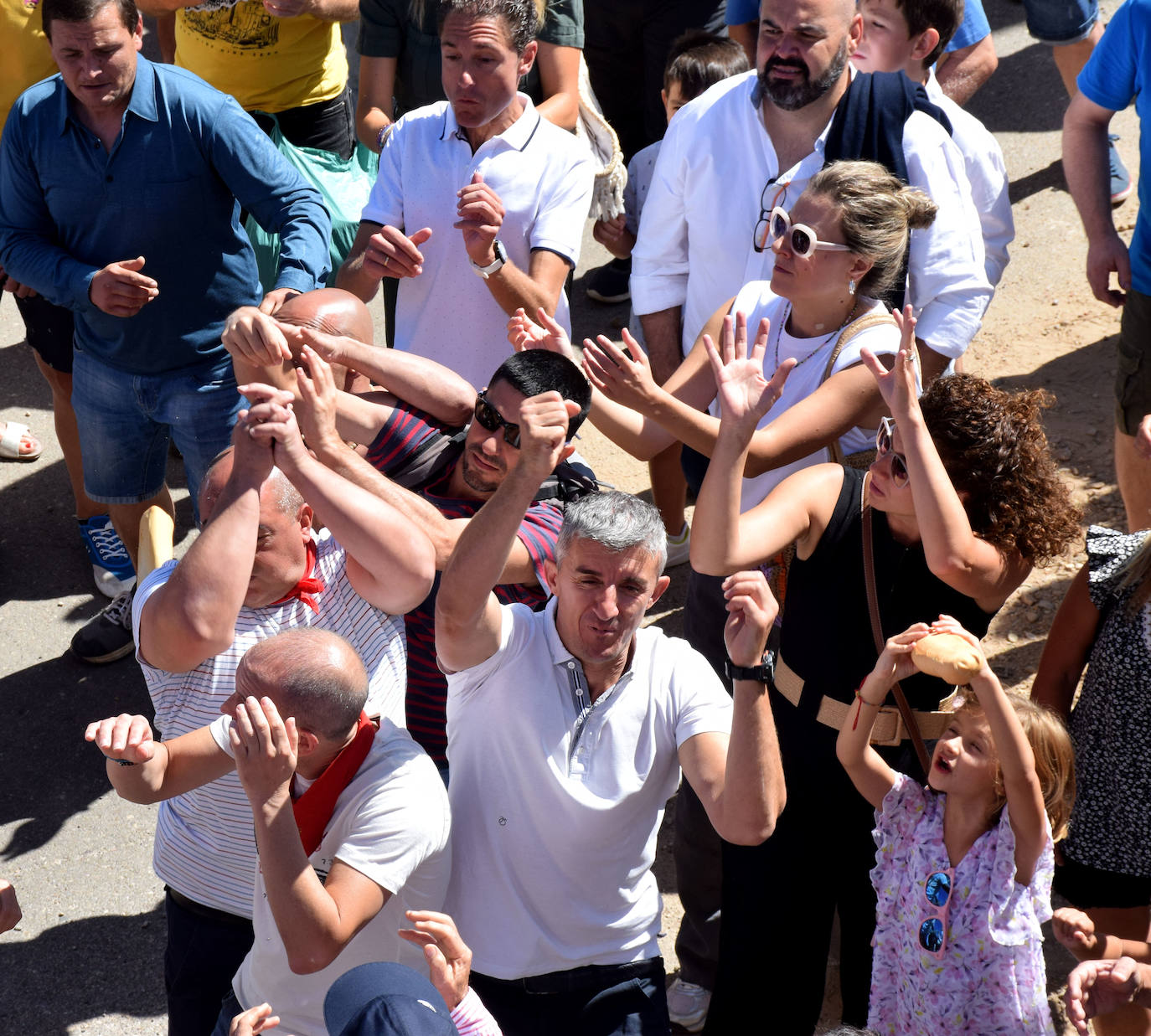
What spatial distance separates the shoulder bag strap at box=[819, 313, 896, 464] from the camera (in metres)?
3.03

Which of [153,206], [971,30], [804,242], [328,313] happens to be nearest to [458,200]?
[328,313]

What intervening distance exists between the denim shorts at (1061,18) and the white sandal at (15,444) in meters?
4.72

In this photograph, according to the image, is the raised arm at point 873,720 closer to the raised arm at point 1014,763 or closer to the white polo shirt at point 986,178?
the raised arm at point 1014,763

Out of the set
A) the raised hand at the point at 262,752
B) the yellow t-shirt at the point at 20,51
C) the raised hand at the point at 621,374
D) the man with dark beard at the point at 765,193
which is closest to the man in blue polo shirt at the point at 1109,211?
the man with dark beard at the point at 765,193

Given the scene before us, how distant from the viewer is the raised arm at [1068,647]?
9.39 ft

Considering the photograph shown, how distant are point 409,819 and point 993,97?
22.0ft

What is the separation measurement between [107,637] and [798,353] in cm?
262

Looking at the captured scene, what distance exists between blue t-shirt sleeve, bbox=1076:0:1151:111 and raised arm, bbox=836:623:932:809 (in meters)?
2.31

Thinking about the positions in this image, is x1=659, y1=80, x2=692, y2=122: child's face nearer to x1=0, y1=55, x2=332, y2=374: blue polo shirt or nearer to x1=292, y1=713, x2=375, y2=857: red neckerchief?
x1=0, y1=55, x2=332, y2=374: blue polo shirt

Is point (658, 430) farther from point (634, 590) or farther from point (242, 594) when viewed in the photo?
point (242, 594)

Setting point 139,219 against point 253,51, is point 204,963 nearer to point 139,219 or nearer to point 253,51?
point 139,219

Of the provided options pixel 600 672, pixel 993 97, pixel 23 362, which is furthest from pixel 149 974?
pixel 993 97

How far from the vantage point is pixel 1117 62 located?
12.8 feet

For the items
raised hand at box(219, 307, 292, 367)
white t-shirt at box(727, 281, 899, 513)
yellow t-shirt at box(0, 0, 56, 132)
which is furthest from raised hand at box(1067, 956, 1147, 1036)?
yellow t-shirt at box(0, 0, 56, 132)
